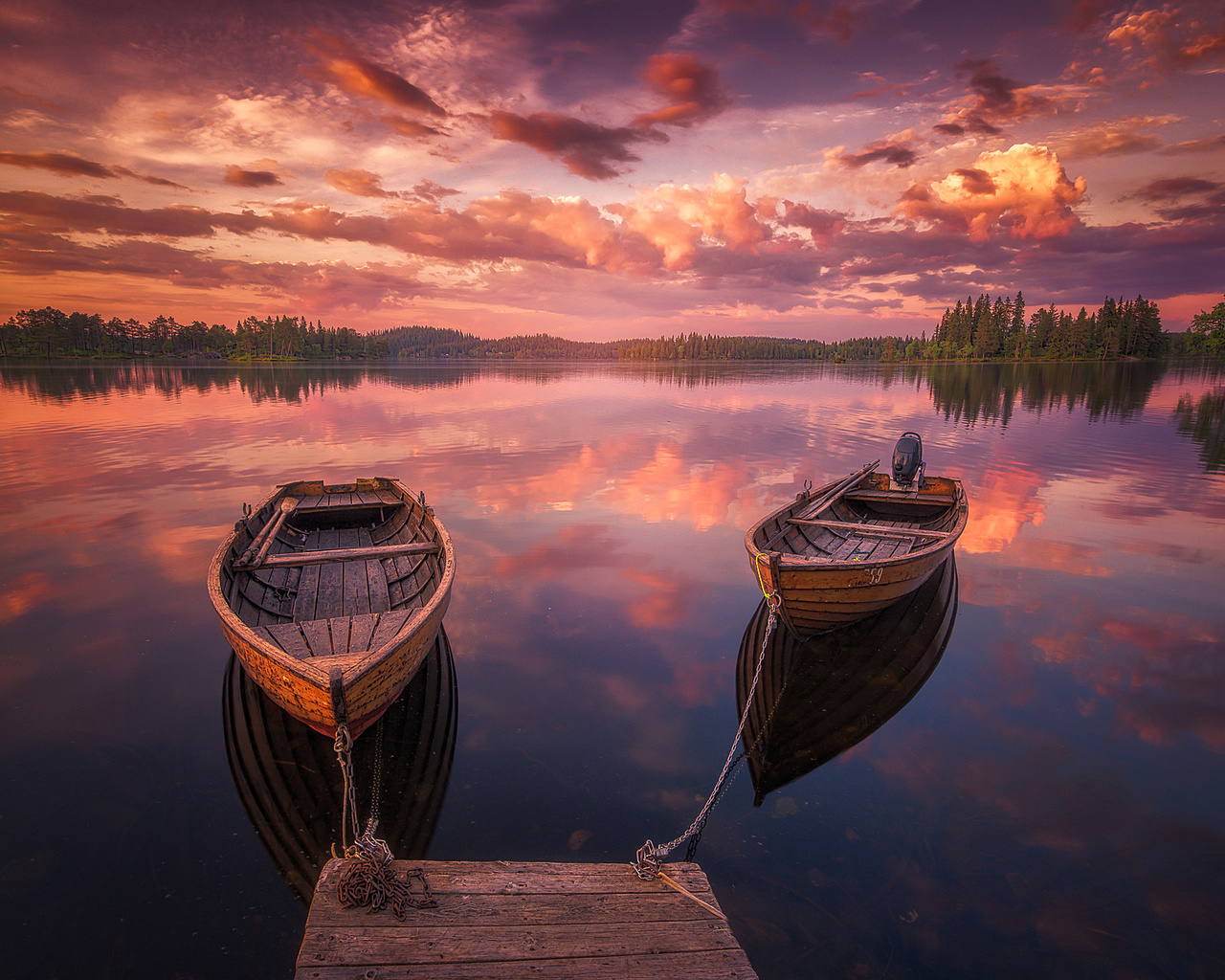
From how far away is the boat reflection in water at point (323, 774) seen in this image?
20.5 ft

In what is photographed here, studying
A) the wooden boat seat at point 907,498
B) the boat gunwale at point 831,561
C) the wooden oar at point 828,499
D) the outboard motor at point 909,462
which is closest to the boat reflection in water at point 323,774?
the boat gunwale at point 831,561

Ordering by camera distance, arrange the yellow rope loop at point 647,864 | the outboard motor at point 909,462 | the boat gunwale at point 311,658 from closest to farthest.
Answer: the yellow rope loop at point 647,864 < the boat gunwale at point 311,658 < the outboard motor at point 909,462

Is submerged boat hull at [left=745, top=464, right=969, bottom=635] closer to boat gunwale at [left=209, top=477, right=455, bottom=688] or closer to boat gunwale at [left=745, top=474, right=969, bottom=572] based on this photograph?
boat gunwale at [left=745, top=474, right=969, bottom=572]

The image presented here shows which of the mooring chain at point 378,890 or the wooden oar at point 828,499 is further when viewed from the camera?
the wooden oar at point 828,499

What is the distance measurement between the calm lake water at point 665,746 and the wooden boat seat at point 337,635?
1.51 meters

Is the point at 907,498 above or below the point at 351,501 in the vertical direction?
above

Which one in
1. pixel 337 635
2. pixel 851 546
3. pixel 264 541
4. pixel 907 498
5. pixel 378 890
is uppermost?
pixel 907 498

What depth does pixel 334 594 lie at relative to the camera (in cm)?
991

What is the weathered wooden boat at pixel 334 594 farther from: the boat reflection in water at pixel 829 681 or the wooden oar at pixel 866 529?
the wooden oar at pixel 866 529

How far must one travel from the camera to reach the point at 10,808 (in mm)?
6520

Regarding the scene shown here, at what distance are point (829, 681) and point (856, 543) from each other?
505 cm

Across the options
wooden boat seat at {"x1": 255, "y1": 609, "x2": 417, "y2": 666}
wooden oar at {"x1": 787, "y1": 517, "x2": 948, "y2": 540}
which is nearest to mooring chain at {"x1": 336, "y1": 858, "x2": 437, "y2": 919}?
wooden boat seat at {"x1": 255, "y1": 609, "x2": 417, "y2": 666}

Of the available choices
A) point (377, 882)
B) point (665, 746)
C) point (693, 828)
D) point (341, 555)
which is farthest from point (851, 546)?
point (377, 882)

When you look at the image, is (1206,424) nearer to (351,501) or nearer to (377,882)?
(351,501)
